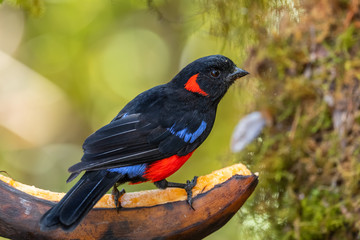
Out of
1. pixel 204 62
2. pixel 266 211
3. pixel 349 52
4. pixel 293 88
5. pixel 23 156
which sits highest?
pixel 349 52

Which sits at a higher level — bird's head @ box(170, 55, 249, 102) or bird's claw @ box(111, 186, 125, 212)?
bird's head @ box(170, 55, 249, 102)

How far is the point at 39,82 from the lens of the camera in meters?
6.32

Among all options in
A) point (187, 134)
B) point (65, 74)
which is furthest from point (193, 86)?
point (65, 74)

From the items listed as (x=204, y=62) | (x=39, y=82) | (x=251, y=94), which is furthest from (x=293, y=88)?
(x=39, y=82)

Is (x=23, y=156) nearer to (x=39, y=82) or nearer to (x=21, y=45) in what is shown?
(x=39, y=82)

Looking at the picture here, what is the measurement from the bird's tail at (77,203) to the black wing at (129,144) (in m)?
0.07

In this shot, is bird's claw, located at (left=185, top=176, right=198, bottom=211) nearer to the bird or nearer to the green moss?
the bird

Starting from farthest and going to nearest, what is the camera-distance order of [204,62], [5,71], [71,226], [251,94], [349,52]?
[5,71], [251,94], [349,52], [204,62], [71,226]

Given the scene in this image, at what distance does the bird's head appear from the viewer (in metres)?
2.81

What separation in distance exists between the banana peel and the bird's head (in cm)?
72

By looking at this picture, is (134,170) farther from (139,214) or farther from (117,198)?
(139,214)

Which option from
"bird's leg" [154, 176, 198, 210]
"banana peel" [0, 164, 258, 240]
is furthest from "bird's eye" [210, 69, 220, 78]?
"banana peel" [0, 164, 258, 240]

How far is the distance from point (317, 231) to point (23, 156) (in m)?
4.57

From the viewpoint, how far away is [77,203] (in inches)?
77.0
